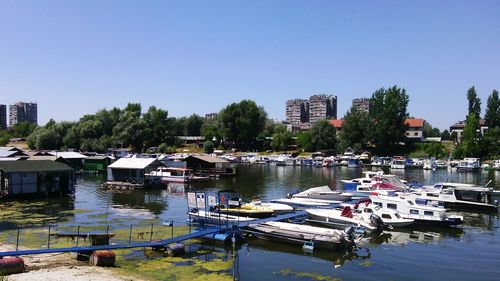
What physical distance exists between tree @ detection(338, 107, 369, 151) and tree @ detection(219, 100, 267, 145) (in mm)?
29482

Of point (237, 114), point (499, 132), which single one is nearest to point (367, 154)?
point (499, 132)

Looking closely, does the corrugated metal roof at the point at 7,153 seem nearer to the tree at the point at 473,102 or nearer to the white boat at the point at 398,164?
the white boat at the point at 398,164

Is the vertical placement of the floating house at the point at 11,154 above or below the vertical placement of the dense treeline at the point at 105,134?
below

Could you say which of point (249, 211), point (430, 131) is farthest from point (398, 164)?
point (430, 131)

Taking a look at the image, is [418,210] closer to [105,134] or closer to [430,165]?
[430,165]

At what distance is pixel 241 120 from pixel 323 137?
1044 inches

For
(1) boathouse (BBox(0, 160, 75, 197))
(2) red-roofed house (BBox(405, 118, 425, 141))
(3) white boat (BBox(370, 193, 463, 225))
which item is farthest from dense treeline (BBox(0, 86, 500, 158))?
(3) white boat (BBox(370, 193, 463, 225))

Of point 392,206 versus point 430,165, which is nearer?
point 392,206

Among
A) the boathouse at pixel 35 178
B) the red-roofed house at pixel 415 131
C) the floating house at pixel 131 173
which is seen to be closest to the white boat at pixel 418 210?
the boathouse at pixel 35 178

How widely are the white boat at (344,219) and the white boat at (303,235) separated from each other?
16.7ft

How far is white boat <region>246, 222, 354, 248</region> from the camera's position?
28.2 m

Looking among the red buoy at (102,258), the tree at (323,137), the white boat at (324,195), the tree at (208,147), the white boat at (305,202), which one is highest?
the tree at (323,137)

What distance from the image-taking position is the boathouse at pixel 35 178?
154 ft

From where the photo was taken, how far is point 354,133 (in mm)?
134375
